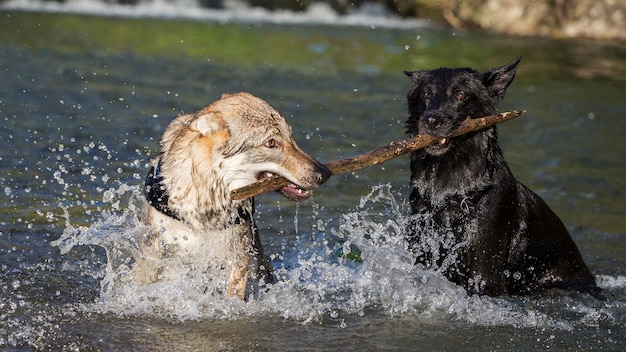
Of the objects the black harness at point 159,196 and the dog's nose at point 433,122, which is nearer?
the black harness at point 159,196

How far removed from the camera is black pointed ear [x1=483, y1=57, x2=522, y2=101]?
6691mm

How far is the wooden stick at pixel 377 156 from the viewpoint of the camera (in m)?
5.95

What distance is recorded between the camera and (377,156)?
20.6ft

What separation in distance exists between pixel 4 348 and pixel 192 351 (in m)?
1.15

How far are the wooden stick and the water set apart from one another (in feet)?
2.64

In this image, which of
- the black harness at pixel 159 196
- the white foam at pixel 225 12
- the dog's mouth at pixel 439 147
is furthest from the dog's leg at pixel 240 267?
the white foam at pixel 225 12

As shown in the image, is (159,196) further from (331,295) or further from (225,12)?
(225,12)

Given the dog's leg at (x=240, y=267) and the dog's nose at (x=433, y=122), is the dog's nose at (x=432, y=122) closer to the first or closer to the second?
the dog's nose at (x=433, y=122)

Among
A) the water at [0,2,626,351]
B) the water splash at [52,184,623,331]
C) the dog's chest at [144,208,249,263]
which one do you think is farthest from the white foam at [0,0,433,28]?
the dog's chest at [144,208,249,263]

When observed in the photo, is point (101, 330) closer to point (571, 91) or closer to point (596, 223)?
point (596, 223)

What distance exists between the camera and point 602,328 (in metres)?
6.57

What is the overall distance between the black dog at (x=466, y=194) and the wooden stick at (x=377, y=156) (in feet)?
0.28

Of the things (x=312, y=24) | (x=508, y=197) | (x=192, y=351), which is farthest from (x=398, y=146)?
(x=312, y=24)

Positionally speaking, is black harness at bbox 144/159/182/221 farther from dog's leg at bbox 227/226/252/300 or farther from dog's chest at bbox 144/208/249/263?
dog's leg at bbox 227/226/252/300
